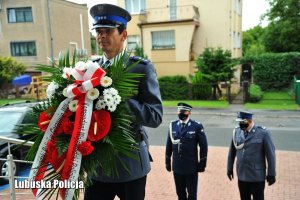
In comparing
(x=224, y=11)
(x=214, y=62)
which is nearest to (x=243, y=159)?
(x=214, y=62)

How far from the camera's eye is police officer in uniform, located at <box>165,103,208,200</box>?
5.62 meters

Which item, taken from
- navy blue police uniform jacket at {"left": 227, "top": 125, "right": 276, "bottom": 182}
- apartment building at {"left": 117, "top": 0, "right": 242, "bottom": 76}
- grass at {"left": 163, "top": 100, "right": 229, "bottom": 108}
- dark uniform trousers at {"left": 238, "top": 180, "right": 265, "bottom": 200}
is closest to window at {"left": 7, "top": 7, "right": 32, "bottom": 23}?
apartment building at {"left": 117, "top": 0, "right": 242, "bottom": 76}

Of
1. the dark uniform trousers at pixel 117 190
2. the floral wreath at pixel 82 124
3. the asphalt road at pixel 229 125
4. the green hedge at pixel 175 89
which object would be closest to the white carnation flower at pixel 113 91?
the floral wreath at pixel 82 124

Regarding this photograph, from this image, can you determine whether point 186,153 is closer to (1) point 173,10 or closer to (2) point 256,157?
(2) point 256,157

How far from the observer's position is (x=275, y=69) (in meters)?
25.8

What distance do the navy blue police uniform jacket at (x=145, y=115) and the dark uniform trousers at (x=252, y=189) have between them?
329 cm

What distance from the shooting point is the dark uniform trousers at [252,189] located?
17.0 feet

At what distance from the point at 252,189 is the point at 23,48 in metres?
31.0

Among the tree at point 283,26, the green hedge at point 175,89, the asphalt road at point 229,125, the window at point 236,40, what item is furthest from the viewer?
the tree at point 283,26

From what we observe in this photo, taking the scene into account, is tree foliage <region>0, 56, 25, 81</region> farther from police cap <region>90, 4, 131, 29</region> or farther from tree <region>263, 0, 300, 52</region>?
police cap <region>90, 4, 131, 29</region>

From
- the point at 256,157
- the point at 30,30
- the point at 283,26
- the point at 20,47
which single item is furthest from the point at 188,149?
the point at 20,47

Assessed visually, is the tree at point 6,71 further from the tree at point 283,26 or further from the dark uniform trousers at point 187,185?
the dark uniform trousers at point 187,185

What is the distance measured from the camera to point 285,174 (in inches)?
305

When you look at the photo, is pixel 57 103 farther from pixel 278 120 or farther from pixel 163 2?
pixel 163 2
